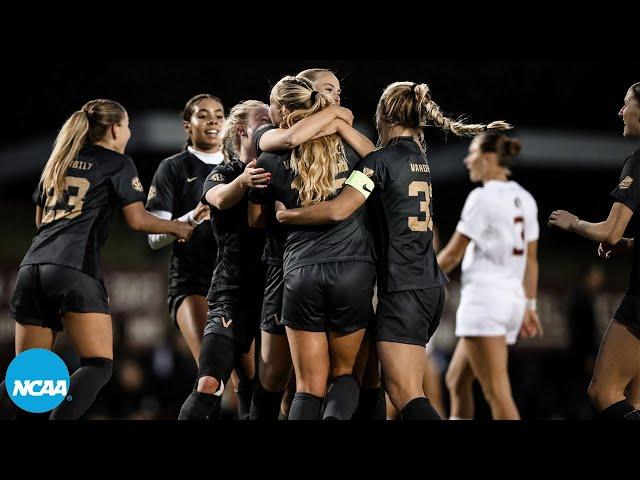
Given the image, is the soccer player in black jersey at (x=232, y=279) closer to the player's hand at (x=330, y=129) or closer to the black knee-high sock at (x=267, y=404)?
the black knee-high sock at (x=267, y=404)

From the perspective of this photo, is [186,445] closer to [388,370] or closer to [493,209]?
[388,370]

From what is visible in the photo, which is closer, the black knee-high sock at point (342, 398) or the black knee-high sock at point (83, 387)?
the black knee-high sock at point (342, 398)

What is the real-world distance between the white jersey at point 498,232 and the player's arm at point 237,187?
6.23ft

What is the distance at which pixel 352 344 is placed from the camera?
13.9 ft

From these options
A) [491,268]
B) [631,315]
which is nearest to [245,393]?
[491,268]

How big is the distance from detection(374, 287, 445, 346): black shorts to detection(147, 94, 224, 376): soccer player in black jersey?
133 centimetres

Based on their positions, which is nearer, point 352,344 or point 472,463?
point 472,463

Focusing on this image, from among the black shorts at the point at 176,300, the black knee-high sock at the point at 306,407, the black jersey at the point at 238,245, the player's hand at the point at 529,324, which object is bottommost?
the player's hand at the point at 529,324

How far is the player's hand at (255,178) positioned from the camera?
4.25m

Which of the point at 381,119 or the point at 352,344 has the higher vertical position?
the point at 381,119

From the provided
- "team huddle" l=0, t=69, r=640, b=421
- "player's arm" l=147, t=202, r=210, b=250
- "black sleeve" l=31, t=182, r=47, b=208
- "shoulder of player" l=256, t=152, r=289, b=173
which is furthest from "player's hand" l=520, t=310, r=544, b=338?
"black sleeve" l=31, t=182, r=47, b=208

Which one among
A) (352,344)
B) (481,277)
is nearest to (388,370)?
(352,344)

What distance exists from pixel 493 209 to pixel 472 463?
9.71 ft

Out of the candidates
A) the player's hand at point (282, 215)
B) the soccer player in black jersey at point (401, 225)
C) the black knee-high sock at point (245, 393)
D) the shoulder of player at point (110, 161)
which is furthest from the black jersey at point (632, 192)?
the shoulder of player at point (110, 161)
